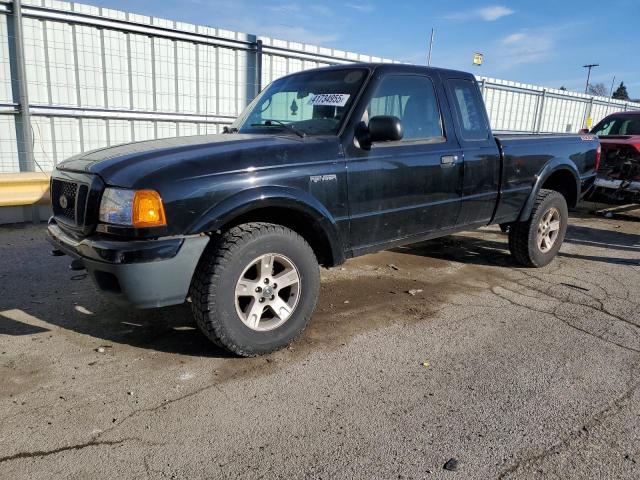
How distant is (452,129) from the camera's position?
427cm

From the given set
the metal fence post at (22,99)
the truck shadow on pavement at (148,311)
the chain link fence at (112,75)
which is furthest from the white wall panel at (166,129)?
the truck shadow on pavement at (148,311)

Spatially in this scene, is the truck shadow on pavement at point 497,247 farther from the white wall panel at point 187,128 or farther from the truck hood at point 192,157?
the white wall panel at point 187,128

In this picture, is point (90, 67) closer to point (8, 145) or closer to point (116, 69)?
point (116, 69)

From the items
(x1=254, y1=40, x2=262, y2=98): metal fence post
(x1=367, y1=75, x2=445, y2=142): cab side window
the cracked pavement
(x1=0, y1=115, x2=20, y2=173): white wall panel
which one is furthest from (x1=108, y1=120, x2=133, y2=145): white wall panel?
(x1=367, y1=75, x2=445, y2=142): cab side window

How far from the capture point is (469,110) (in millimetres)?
4496

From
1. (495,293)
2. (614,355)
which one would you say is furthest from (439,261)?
(614,355)

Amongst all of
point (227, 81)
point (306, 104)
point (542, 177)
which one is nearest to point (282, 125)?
point (306, 104)

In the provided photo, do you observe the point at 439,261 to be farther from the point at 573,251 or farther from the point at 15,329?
the point at 15,329

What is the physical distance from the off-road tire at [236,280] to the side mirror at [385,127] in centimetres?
91

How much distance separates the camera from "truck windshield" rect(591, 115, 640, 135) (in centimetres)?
926

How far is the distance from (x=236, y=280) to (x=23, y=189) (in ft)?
15.6

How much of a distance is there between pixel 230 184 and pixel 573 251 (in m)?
5.20

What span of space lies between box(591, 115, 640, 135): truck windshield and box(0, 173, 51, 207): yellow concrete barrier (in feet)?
31.9

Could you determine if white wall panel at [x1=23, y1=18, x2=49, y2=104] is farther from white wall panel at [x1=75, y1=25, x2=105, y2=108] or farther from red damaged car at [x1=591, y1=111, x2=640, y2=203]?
red damaged car at [x1=591, y1=111, x2=640, y2=203]
